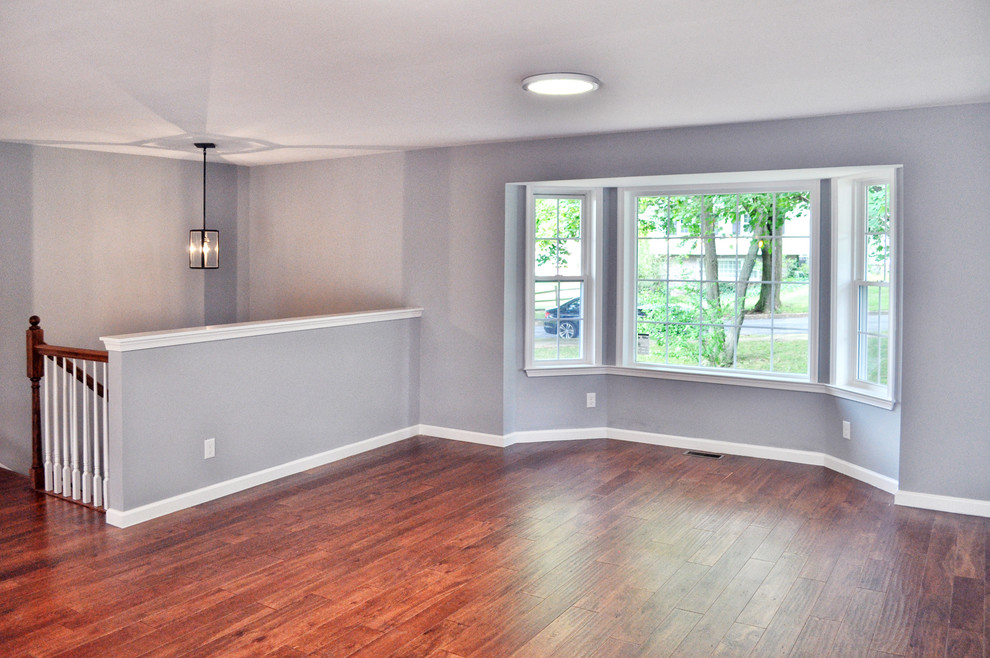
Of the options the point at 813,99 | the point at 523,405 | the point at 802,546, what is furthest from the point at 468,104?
the point at 802,546

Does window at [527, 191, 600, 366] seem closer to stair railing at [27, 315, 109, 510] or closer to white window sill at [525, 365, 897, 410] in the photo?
white window sill at [525, 365, 897, 410]

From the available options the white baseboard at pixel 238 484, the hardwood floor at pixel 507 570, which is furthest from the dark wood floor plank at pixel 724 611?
the white baseboard at pixel 238 484

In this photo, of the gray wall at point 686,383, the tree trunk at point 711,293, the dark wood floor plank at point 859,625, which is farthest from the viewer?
the tree trunk at point 711,293

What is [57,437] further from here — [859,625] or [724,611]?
[859,625]

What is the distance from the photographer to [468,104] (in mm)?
4332

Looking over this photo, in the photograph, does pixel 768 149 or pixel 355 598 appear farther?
pixel 768 149

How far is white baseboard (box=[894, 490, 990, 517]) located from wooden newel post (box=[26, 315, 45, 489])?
5155mm

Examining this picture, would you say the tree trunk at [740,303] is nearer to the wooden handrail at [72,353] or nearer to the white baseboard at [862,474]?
the white baseboard at [862,474]

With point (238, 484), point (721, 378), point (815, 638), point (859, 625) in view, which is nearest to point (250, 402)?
point (238, 484)

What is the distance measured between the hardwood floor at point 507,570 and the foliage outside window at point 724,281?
993mm

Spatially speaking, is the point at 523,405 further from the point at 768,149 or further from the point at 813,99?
the point at 813,99

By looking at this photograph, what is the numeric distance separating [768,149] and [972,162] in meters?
1.12

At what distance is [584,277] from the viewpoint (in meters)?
6.07

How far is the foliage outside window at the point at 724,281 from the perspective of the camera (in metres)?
5.48
